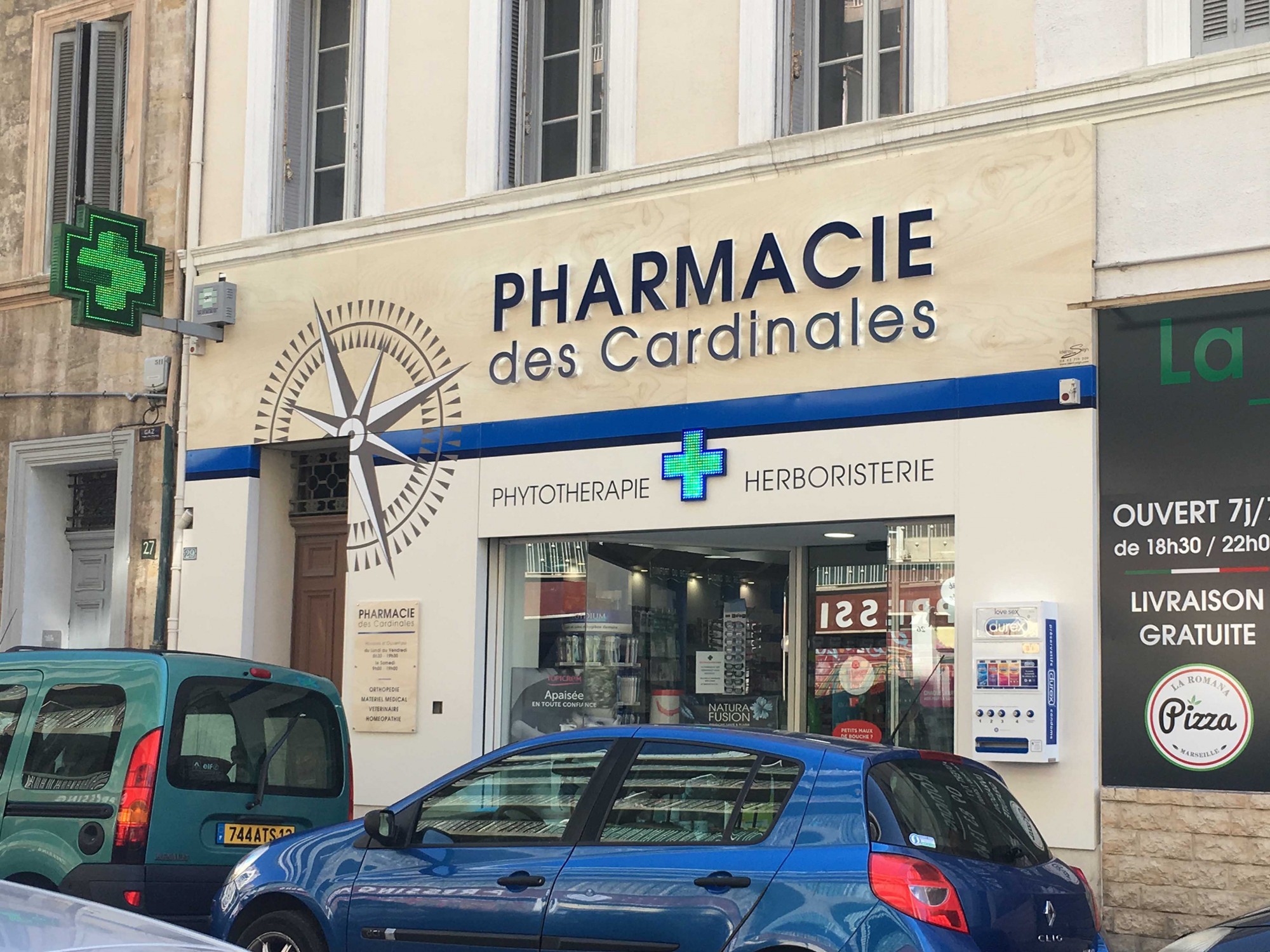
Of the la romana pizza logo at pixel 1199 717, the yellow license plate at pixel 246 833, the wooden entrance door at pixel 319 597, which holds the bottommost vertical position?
the yellow license plate at pixel 246 833

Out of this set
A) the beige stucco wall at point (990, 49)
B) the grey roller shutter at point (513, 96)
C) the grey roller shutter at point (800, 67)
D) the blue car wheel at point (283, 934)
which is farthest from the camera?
the grey roller shutter at point (513, 96)

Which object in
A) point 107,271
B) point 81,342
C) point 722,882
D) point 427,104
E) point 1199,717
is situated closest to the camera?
point 722,882

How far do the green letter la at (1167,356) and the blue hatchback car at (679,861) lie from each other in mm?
3699

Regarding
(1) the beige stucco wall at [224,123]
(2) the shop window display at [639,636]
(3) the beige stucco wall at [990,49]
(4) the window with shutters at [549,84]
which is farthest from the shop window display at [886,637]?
(1) the beige stucco wall at [224,123]

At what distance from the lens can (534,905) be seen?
678cm

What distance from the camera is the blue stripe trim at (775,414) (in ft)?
33.9

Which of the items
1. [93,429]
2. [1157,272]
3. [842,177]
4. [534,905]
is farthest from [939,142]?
[93,429]

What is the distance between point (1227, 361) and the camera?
966 centimetres

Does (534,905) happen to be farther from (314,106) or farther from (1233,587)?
(314,106)

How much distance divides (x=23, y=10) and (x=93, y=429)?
448 cm

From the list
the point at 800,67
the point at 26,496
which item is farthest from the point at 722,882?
the point at 26,496

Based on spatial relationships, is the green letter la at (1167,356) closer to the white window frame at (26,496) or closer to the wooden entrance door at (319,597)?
the wooden entrance door at (319,597)

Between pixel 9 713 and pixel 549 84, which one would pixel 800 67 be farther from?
pixel 9 713

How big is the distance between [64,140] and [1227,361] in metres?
11.3
